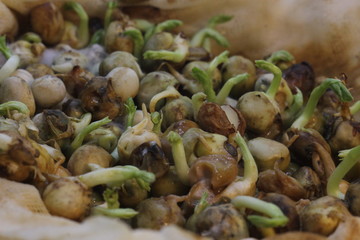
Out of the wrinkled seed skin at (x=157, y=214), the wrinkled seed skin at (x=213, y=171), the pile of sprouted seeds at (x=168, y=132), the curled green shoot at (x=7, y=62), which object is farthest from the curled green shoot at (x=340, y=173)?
the curled green shoot at (x=7, y=62)

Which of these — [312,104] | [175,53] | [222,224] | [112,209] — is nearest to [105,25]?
[175,53]

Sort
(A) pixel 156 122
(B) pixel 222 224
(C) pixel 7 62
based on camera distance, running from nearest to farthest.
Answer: (B) pixel 222 224
(A) pixel 156 122
(C) pixel 7 62

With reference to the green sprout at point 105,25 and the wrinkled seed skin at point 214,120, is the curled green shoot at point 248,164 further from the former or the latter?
the green sprout at point 105,25

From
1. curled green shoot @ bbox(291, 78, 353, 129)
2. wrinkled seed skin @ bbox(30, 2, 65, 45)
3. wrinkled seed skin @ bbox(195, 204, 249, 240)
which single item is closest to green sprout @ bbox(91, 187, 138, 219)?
wrinkled seed skin @ bbox(195, 204, 249, 240)

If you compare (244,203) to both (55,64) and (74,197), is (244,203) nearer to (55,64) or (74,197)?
(74,197)

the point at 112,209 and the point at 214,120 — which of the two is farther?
the point at 214,120

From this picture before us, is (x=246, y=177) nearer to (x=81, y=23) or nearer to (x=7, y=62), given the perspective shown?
(x=7, y=62)

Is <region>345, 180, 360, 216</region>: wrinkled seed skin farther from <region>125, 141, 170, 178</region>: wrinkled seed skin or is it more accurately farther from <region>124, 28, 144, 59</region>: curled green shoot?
<region>124, 28, 144, 59</region>: curled green shoot
